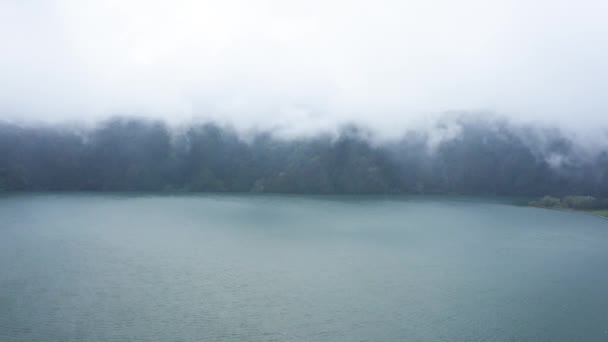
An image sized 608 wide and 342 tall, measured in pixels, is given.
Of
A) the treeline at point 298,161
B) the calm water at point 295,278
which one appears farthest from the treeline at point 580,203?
the treeline at point 298,161

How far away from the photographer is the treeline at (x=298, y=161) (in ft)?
417

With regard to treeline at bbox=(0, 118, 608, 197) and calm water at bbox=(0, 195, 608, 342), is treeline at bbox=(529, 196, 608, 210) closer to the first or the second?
calm water at bbox=(0, 195, 608, 342)

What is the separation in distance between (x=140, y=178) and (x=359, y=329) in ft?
365

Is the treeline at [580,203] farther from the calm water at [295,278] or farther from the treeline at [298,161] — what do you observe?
the treeline at [298,161]

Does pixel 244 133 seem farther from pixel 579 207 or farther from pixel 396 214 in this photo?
pixel 579 207

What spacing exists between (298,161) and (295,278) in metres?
95.3

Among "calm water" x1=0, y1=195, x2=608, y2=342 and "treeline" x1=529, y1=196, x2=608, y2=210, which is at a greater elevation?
"treeline" x1=529, y1=196, x2=608, y2=210

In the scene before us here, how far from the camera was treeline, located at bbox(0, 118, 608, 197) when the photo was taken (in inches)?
5005

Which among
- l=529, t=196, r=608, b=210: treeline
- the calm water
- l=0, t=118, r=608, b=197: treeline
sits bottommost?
the calm water

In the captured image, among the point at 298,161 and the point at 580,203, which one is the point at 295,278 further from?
the point at 298,161

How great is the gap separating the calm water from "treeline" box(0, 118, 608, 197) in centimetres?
5200

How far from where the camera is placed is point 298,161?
449ft

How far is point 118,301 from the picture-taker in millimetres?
34656

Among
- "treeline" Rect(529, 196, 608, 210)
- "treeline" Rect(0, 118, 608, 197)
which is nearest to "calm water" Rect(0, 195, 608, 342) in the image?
"treeline" Rect(529, 196, 608, 210)
